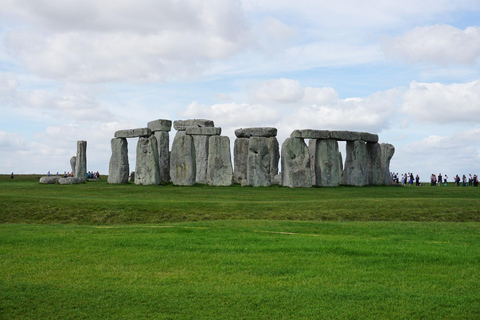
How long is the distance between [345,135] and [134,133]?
1266cm

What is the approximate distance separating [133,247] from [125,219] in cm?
657

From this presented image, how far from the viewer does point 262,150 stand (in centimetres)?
2905

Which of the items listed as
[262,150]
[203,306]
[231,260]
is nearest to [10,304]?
[203,306]

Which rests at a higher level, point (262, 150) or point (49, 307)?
point (262, 150)

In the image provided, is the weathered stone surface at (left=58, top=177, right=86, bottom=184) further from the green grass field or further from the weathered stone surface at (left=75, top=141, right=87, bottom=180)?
the green grass field

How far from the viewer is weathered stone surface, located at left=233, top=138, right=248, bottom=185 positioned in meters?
32.5

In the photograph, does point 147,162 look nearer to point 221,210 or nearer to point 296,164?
point 296,164

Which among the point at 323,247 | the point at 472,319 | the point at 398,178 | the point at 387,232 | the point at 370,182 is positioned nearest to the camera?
the point at 472,319

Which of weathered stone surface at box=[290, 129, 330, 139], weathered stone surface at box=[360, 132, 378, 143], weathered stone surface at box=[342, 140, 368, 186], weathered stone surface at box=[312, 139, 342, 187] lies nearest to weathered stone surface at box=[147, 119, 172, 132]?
weathered stone surface at box=[290, 129, 330, 139]

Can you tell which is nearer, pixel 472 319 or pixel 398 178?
pixel 472 319

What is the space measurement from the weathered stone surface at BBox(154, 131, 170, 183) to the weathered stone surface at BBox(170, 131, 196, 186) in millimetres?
2558

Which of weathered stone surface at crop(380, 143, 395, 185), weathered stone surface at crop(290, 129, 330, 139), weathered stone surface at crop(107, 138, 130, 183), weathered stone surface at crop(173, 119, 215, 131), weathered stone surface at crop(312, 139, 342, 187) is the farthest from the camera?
weathered stone surface at crop(173, 119, 215, 131)

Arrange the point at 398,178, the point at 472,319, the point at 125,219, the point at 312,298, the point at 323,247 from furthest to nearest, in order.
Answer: the point at 398,178 < the point at 125,219 < the point at 323,247 < the point at 312,298 < the point at 472,319

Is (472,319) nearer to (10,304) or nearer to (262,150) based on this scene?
(10,304)
